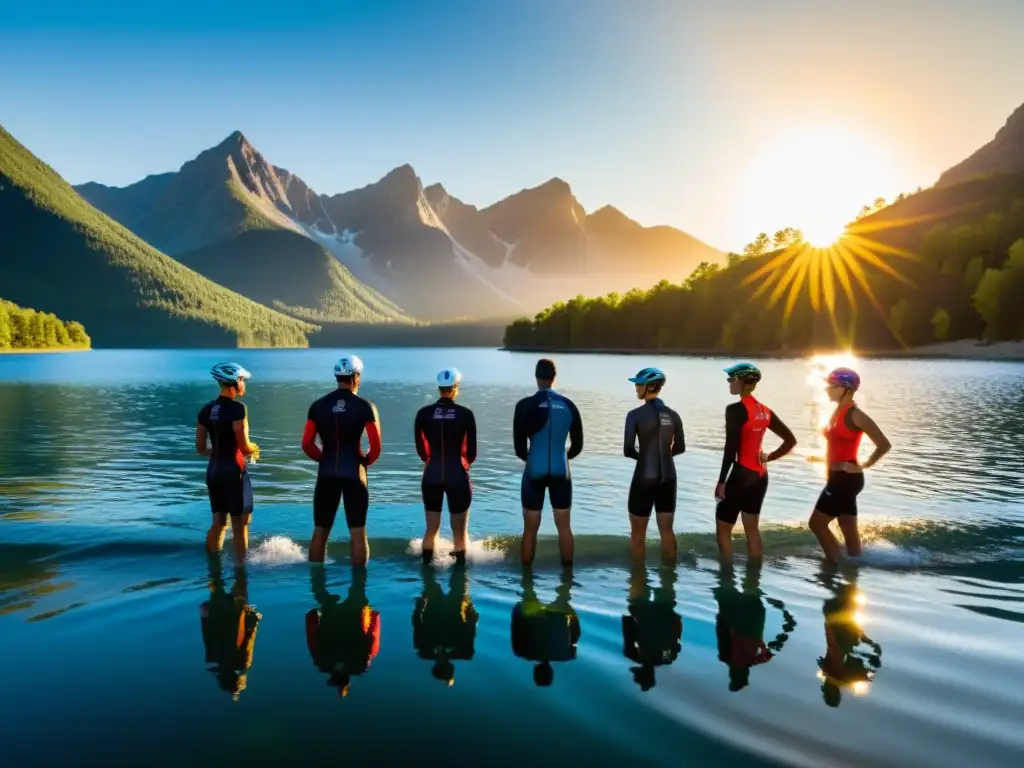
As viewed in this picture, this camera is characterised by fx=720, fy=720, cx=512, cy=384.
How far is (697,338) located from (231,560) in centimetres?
18131

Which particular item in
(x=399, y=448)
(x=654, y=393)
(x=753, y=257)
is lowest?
(x=399, y=448)

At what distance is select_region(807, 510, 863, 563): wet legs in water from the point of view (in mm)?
12156

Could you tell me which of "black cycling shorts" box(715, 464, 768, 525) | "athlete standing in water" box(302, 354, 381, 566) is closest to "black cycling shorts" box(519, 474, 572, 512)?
"athlete standing in water" box(302, 354, 381, 566)

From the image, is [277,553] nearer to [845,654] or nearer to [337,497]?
[337,497]

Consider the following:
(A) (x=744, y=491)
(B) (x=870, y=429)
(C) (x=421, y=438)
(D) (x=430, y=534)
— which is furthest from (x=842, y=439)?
(D) (x=430, y=534)

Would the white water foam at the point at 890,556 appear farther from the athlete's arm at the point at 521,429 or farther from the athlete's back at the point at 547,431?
the athlete's arm at the point at 521,429

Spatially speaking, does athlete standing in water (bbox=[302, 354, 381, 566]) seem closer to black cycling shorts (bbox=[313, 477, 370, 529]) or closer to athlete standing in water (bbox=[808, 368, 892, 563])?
black cycling shorts (bbox=[313, 477, 370, 529])

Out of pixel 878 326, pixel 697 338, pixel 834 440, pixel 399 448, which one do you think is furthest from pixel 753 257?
pixel 834 440

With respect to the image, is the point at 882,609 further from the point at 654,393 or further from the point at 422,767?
the point at 422,767

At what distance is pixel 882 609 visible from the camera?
1016 cm

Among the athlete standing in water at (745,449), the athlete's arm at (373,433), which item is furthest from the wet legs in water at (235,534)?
the athlete standing in water at (745,449)

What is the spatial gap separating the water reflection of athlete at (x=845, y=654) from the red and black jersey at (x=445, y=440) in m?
5.62

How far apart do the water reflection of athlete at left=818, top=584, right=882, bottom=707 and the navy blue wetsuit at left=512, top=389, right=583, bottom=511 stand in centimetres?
413

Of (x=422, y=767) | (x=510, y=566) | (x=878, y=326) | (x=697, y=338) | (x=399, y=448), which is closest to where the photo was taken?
(x=422, y=767)
